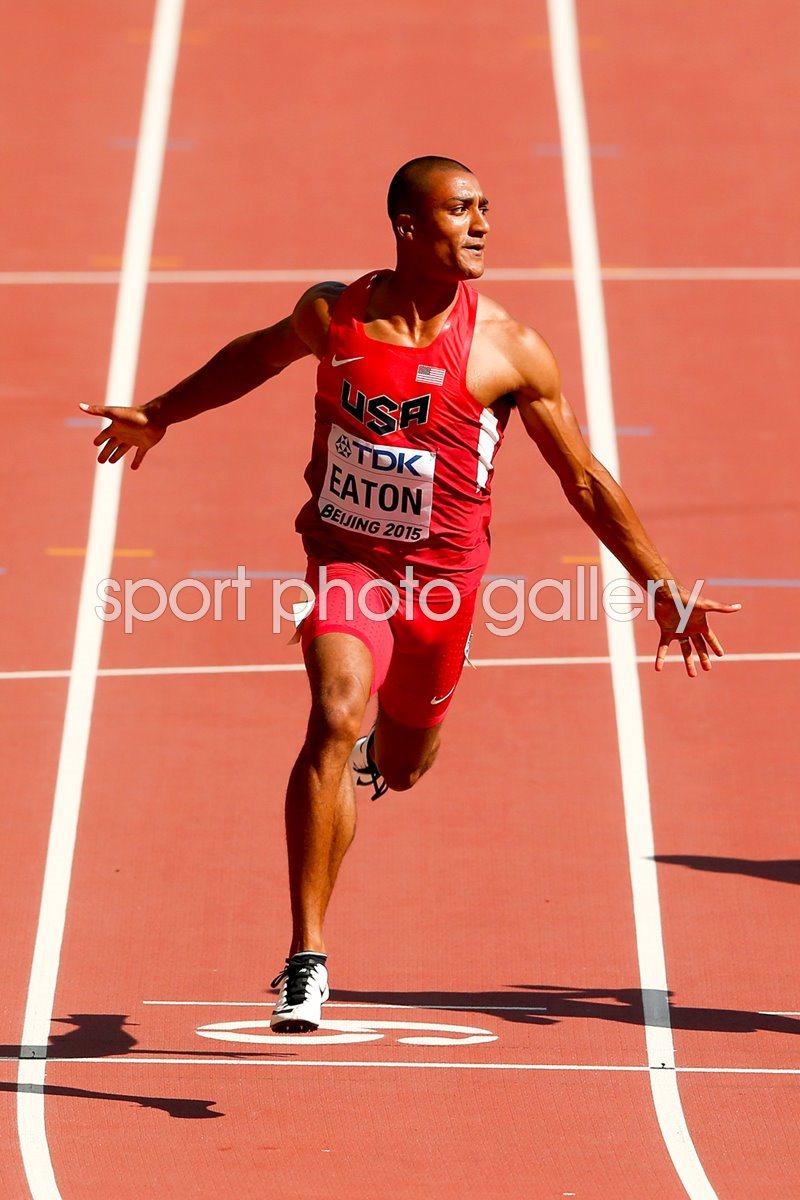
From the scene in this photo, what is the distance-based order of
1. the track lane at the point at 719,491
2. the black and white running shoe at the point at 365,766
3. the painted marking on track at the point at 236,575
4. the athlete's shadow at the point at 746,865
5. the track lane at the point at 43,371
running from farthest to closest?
the painted marking on track at the point at 236,575 < the track lane at the point at 43,371 < the athlete's shadow at the point at 746,865 < the black and white running shoe at the point at 365,766 < the track lane at the point at 719,491

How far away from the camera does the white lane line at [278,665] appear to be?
34.7 feet

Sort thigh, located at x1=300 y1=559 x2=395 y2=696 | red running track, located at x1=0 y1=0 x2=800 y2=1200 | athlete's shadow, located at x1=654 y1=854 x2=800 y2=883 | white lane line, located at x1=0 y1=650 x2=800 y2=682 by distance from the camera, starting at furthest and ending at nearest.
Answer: white lane line, located at x1=0 y1=650 x2=800 y2=682, athlete's shadow, located at x1=654 y1=854 x2=800 y2=883, red running track, located at x1=0 y1=0 x2=800 y2=1200, thigh, located at x1=300 y1=559 x2=395 y2=696

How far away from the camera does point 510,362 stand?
6629 mm

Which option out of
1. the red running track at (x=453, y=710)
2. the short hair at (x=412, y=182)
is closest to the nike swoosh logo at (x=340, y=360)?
the short hair at (x=412, y=182)

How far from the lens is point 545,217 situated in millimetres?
15141

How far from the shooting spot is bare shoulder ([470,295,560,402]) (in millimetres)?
Answer: 6605

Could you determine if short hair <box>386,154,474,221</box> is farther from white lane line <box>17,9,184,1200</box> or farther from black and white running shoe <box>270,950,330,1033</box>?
white lane line <box>17,9,184,1200</box>

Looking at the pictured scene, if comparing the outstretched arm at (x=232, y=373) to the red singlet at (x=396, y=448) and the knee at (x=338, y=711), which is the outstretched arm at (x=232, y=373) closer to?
the red singlet at (x=396, y=448)

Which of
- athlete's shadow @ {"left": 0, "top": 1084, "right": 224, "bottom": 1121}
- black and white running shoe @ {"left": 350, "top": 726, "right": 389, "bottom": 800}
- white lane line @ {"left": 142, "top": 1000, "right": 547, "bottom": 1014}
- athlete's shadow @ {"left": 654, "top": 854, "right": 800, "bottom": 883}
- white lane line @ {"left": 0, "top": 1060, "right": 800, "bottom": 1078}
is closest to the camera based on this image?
athlete's shadow @ {"left": 0, "top": 1084, "right": 224, "bottom": 1121}

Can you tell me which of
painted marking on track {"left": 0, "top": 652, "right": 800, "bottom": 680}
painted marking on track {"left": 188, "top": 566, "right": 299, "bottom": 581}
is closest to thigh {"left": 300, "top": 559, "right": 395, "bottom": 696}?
painted marking on track {"left": 0, "top": 652, "right": 800, "bottom": 680}

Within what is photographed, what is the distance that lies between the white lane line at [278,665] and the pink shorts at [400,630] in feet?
11.0

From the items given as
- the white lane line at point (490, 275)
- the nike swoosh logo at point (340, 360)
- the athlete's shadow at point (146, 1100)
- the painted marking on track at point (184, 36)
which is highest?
the painted marking on track at point (184, 36)

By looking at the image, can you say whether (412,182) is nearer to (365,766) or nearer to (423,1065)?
(365,766)

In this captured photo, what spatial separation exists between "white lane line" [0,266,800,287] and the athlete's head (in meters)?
7.79
